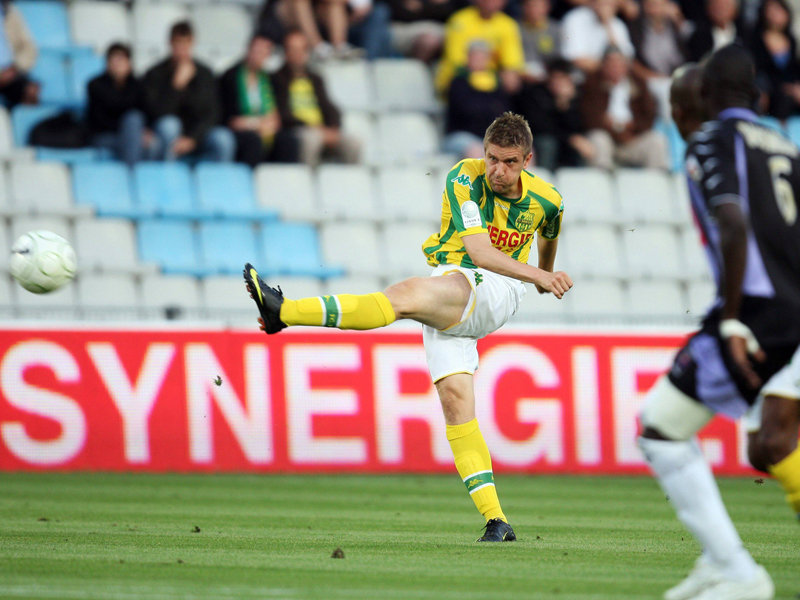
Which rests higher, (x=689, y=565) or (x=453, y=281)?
(x=453, y=281)

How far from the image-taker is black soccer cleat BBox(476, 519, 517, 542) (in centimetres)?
671

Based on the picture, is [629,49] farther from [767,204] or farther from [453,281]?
[767,204]

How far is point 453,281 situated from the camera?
686cm

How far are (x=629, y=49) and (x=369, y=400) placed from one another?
7031mm

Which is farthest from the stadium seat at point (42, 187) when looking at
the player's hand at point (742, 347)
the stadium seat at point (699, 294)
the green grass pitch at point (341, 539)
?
the player's hand at point (742, 347)

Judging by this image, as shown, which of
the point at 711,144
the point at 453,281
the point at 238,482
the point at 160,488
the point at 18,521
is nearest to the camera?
the point at 711,144

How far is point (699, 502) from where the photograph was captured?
452 cm

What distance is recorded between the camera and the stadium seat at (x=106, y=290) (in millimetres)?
12258

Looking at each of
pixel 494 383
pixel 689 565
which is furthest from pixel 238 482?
pixel 689 565

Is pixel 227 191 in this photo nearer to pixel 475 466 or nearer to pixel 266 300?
pixel 475 466

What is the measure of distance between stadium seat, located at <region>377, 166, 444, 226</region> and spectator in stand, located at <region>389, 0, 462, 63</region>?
209 centimetres

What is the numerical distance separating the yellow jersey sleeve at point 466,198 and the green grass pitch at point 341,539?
1677 millimetres

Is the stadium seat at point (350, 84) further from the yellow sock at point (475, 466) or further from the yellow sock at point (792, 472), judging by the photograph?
the yellow sock at point (792, 472)

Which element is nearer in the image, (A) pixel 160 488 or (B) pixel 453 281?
(B) pixel 453 281
